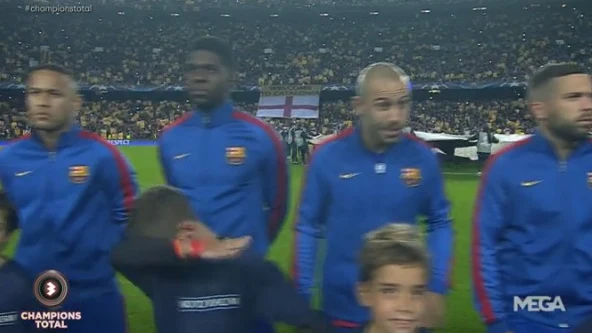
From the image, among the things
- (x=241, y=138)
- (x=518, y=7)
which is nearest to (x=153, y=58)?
(x=518, y=7)

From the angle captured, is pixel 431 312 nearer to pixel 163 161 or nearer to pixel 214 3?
pixel 163 161

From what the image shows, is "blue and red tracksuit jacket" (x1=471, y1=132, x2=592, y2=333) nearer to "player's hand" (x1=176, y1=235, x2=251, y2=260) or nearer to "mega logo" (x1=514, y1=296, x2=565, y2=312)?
"mega logo" (x1=514, y1=296, x2=565, y2=312)

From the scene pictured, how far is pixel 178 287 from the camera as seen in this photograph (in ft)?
8.09

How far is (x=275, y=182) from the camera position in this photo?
169 inches

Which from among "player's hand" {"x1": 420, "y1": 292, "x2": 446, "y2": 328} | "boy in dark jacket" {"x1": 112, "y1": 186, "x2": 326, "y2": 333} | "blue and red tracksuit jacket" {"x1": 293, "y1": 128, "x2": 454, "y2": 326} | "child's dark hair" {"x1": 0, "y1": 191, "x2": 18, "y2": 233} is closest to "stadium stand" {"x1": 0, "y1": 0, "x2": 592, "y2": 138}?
"blue and red tracksuit jacket" {"x1": 293, "y1": 128, "x2": 454, "y2": 326}

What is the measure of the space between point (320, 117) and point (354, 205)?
42553mm

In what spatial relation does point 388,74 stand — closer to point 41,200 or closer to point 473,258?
point 473,258

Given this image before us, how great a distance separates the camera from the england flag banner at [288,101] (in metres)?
42.2

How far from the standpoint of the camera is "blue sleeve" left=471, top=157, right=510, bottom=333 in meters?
3.42

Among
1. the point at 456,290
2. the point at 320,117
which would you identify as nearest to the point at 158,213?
the point at 456,290

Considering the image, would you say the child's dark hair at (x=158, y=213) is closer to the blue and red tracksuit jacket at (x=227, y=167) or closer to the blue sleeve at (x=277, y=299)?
the blue sleeve at (x=277, y=299)

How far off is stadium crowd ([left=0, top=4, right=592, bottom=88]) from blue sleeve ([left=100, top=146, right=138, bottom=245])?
→ 41562mm

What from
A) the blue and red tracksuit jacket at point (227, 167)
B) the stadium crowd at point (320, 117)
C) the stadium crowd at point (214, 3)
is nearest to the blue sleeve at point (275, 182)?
the blue and red tracksuit jacket at point (227, 167)

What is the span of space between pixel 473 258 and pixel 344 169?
72 centimetres
